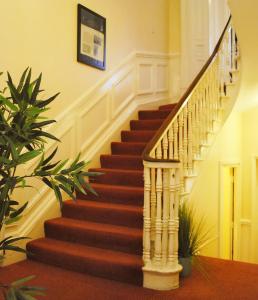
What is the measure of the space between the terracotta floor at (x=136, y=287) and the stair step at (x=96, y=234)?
359mm

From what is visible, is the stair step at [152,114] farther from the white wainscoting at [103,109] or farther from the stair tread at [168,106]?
the stair tread at [168,106]

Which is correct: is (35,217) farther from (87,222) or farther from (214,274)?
(214,274)

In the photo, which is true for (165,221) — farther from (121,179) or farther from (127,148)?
(127,148)

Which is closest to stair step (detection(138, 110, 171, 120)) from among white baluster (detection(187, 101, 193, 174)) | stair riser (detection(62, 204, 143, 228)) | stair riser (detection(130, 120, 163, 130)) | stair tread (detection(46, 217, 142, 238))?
stair riser (detection(130, 120, 163, 130))

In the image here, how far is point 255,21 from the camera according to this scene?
323cm

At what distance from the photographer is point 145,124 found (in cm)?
520

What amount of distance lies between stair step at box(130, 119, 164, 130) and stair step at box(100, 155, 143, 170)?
84cm

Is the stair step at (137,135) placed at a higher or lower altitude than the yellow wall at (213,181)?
higher

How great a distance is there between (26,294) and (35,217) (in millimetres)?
2319

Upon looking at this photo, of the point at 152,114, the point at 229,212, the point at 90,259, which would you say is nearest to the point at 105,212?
the point at 90,259

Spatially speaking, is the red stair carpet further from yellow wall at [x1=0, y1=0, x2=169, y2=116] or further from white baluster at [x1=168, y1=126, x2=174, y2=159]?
yellow wall at [x1=0, y1=0, x2=169, y2=116]

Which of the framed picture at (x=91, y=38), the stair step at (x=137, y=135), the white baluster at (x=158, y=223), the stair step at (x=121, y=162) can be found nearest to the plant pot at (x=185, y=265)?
the white baluster at (x=158, y=223)

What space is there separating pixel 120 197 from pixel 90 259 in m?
0.91

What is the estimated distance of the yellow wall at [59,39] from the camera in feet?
11.3
